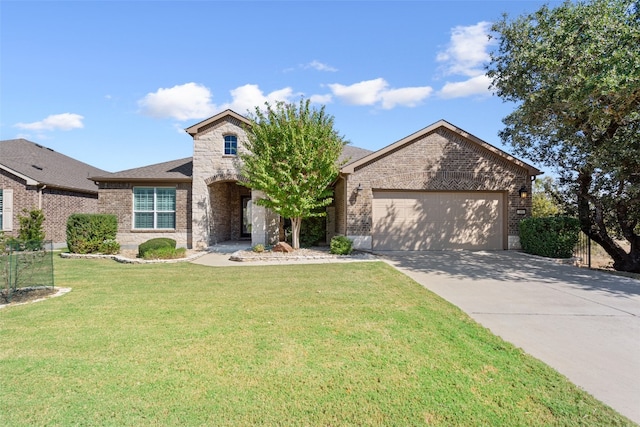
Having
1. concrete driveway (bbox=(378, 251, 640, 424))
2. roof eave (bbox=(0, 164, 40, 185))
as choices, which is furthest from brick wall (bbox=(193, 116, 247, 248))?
concrete driveway (bbox=(378, 251, 640, 424))

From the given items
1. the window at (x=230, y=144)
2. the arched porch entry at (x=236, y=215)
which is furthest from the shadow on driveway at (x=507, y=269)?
the window at (x=230, y=144)

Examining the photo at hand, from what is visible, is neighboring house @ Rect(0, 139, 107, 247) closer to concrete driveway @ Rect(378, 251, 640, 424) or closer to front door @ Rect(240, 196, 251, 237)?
front door @ Rect(240, 196, 251, 237)

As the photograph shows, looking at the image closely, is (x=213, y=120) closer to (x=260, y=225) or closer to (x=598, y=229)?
(x=260, y=225)

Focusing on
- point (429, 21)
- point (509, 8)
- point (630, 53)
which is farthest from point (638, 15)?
point (429, 21)

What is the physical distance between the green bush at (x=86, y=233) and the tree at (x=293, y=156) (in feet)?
20.4

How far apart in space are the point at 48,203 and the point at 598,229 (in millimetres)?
24726

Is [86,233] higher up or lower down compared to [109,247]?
higher up

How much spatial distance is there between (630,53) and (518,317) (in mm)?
8360

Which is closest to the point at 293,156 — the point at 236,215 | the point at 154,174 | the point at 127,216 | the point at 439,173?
the point at 439,173

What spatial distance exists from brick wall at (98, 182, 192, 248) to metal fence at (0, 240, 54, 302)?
8.25 m

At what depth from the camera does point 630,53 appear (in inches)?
334

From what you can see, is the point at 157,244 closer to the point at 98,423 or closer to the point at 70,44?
the point at 70,44

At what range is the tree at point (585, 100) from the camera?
9094 millimetres

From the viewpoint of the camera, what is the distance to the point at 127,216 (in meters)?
15.1
